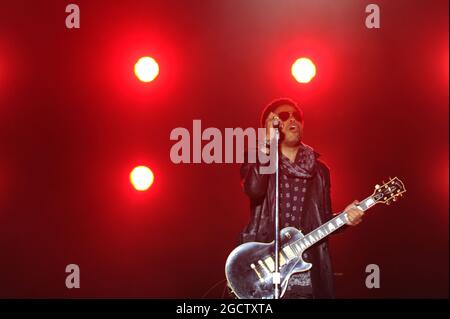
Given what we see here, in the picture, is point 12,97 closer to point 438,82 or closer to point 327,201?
point 327,201

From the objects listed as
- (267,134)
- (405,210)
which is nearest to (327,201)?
(267,134)

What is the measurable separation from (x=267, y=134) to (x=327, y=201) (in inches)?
21.7

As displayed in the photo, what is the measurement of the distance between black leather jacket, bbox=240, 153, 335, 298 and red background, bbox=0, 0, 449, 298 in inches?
25.9

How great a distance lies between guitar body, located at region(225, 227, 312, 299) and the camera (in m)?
4.51

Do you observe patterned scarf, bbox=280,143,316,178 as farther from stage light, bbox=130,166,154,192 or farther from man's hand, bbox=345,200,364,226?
stage light, bbox=130,166,154,192

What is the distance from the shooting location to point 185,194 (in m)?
5.32

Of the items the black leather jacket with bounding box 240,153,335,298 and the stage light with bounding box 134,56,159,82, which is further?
the stage light with bounding box 134,56,159,82

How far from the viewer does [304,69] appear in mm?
5285

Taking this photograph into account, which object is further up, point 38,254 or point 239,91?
point 239,91

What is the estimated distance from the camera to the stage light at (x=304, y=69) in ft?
17.4

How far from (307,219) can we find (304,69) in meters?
1.18

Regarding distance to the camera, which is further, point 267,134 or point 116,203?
point 116,203

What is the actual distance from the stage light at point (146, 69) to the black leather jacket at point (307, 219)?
3.47 ft

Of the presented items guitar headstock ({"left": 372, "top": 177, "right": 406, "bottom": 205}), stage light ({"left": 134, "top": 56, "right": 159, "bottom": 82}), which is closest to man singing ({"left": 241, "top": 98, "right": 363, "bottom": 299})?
guitar headstock ({"left": 372, "top": 177, "right": 406, "bottom": 205})
